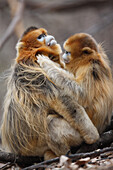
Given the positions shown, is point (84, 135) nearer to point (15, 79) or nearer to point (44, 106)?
point (44, 106)

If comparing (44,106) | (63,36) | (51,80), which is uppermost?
(63,36)

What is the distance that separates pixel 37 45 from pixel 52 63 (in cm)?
44

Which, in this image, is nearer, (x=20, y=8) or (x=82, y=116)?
(x=82, y=116)

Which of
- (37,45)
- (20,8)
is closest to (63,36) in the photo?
(20,8)

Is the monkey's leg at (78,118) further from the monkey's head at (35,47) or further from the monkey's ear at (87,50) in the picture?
the monkey's head at (35,47)

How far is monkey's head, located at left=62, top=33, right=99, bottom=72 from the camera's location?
15.1 ft

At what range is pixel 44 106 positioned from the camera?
4.46 m

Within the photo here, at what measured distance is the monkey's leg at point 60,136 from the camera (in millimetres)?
4199

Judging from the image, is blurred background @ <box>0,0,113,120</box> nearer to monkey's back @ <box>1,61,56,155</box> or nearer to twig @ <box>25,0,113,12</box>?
twig @ <box>25,0,113,12</box>

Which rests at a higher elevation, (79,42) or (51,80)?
(79,42)

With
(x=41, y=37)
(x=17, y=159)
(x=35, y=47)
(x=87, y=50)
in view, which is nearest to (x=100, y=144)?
(x=17, y=159)

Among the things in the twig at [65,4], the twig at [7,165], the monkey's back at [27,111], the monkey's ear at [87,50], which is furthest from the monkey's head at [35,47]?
the twig at [65,4]

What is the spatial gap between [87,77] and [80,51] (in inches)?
19.4

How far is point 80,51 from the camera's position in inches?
185
